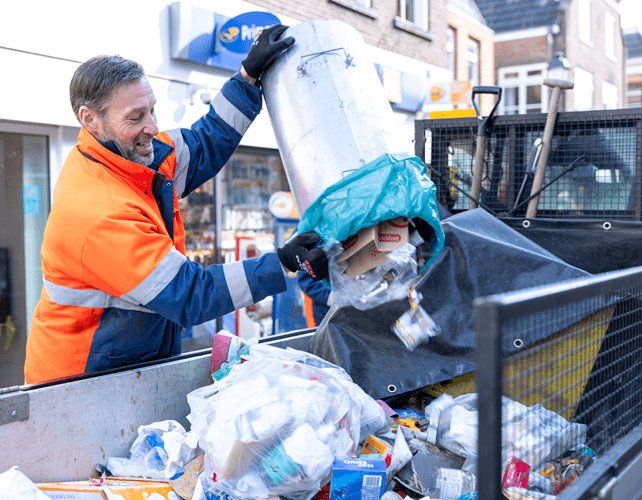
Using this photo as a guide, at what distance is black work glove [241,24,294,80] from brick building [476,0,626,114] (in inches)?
675

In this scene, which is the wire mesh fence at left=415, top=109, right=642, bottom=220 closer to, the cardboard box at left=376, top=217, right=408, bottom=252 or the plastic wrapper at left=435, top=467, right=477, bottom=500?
the cardboard box at left=376, top=217, right=408, bottom=252

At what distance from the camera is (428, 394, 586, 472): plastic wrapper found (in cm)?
141

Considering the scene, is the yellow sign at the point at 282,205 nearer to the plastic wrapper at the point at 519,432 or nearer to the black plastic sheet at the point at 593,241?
the black plastic sheet at the point at 593,241

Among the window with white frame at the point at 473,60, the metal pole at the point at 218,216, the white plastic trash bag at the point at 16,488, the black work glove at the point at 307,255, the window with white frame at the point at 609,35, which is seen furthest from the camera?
the window with white frame at the point at 609,35

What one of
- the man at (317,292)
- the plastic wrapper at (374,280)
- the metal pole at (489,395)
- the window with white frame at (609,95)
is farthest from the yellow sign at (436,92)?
the window with white frame at (609,95)

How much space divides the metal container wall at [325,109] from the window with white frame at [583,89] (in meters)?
19.3

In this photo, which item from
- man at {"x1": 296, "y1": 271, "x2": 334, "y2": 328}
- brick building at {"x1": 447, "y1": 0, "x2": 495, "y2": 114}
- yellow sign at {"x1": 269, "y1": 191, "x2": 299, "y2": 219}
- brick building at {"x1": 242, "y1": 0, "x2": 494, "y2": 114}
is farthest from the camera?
brick building at {"x1": 447, "y1": 0, "x2": 495, "y2": 114}

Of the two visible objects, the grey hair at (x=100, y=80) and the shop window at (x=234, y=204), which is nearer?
the grey hair at (x=100, y=80)

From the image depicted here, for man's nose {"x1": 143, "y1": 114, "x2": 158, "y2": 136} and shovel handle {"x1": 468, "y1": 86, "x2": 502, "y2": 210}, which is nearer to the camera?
man's nose {"x1": 143, "y1": 114, "x2": 158, "y2": 136}

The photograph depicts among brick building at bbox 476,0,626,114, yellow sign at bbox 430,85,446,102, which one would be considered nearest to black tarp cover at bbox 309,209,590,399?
yellow sign at bbox 430,85,446,102

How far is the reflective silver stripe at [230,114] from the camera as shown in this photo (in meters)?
2.67

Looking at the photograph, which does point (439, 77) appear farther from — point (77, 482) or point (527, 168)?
point (77, 482)

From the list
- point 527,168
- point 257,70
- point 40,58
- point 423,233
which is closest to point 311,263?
point 423,233

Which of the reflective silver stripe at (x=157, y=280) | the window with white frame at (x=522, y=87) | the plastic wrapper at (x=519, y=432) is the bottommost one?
the plastic wrapper at (x=519, y=432)
